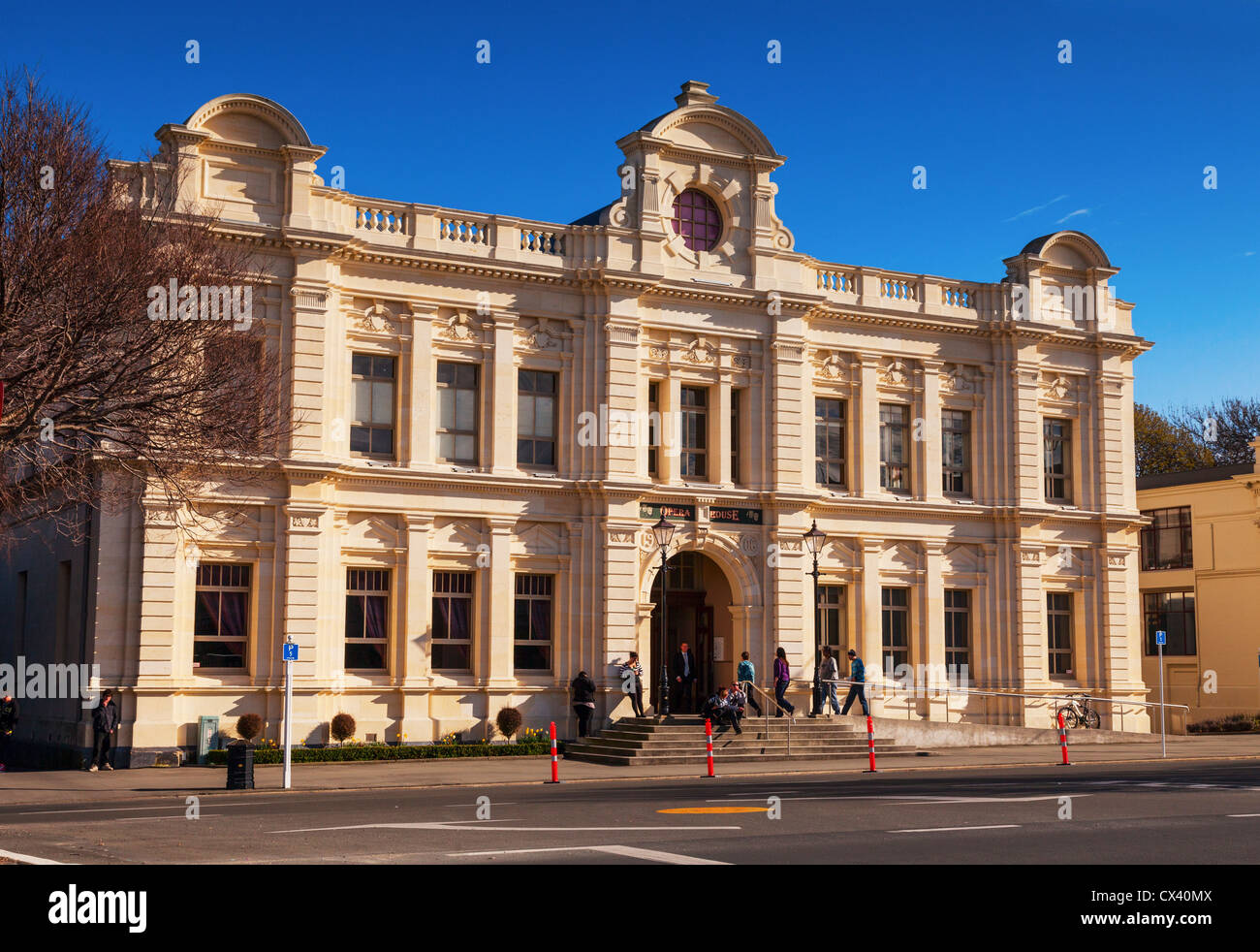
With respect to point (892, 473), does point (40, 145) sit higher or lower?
higher

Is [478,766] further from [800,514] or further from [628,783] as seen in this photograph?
[800,514]

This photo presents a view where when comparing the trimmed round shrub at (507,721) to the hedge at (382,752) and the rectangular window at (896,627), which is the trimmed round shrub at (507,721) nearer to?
the hedge at (382,752)

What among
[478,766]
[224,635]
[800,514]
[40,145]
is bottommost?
[478,766]

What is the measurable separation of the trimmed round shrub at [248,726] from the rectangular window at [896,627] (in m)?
17.1

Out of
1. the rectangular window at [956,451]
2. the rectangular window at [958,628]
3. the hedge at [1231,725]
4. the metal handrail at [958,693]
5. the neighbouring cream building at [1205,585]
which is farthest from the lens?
the neighbouring cream building at [1205,585]

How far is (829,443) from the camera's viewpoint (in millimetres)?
38344

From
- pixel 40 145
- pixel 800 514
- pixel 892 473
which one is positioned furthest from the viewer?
pixel 892 473

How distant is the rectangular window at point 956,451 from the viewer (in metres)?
39.8

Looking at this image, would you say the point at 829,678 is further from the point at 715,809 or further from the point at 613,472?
the point at 715,809

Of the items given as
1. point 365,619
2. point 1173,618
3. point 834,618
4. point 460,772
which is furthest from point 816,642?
point 1173,618

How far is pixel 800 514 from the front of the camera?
36562 mm

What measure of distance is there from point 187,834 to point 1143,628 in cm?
4666

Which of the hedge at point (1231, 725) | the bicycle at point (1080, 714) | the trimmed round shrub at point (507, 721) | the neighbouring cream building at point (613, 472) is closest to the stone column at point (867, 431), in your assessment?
the neighbouring cream building at point (613, 472)
